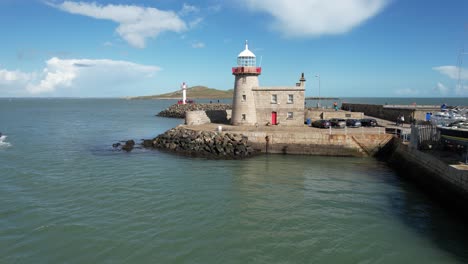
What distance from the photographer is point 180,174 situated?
20.7 meters

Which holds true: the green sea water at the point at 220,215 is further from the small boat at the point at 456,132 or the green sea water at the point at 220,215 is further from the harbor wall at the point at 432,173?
the small boat at the point at 456,132

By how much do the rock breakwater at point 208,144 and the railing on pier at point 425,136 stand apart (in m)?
12.3

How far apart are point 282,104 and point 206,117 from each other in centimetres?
969

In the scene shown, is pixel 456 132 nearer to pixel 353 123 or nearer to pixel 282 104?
pixel 353 123

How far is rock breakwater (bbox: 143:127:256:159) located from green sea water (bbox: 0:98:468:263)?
10.2 ft

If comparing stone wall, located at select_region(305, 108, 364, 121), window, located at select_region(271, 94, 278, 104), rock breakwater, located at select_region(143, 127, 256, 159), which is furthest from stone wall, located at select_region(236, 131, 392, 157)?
stone wall, located at select_region(305, 108, 364, 121)

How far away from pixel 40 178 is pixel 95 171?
3271 millimetres

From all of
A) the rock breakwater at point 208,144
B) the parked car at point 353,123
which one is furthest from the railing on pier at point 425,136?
the rock breakwater at point 208,144

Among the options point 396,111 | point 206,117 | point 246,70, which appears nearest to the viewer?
point 246,70

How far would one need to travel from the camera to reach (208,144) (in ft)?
88.2

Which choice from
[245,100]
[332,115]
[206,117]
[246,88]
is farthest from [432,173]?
[206,117]

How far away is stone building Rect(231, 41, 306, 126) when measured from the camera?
106ft

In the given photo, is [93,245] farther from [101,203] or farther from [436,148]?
[436,148]

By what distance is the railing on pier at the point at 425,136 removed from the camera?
64.7 feet
